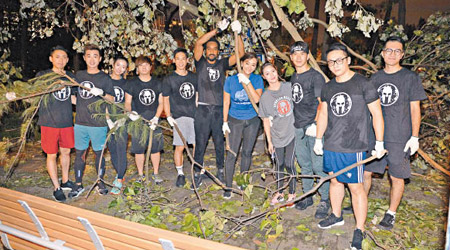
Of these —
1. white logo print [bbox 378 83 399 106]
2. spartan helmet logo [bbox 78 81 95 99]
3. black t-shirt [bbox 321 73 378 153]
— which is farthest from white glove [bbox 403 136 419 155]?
spartan helmet logo [bbox 78 81 95 99]

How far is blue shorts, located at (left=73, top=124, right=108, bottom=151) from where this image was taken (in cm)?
466

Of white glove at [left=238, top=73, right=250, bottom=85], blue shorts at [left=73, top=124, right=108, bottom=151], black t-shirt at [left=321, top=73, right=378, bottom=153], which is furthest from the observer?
blue shorts at [left=73, top=124, right=108, bottom=151]

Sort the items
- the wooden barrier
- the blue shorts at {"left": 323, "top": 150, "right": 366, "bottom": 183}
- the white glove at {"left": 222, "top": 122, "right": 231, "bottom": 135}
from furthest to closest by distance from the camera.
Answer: the white glove at {"left": 222, "top": 122, "right": 231, "bottom": 135} < the blue shorts at {"left": 323, "top": 150, "right": 366, "bottom": 183} < the wooden barrier

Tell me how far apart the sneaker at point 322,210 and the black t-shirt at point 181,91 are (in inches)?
82.5

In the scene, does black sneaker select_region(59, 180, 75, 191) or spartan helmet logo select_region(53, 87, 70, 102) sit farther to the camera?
black sneaker select_region(59, 180, 75, 191)

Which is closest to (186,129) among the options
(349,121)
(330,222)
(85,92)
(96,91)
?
(96,91)

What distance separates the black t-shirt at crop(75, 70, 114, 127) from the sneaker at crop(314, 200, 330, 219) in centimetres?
299

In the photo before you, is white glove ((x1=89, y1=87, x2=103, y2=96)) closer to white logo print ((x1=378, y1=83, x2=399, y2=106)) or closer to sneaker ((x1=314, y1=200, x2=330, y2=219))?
sneaker ((x1=314, y1=200, x2=330, y2=219))

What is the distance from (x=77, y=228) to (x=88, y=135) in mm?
2272

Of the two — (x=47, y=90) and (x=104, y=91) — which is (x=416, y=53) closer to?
(x=104, y=91)

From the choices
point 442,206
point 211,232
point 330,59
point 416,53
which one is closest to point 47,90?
point 211,232

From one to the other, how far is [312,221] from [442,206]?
1.92 m

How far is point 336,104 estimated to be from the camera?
3342 mm

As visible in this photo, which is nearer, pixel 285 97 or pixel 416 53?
pixel 285 97
